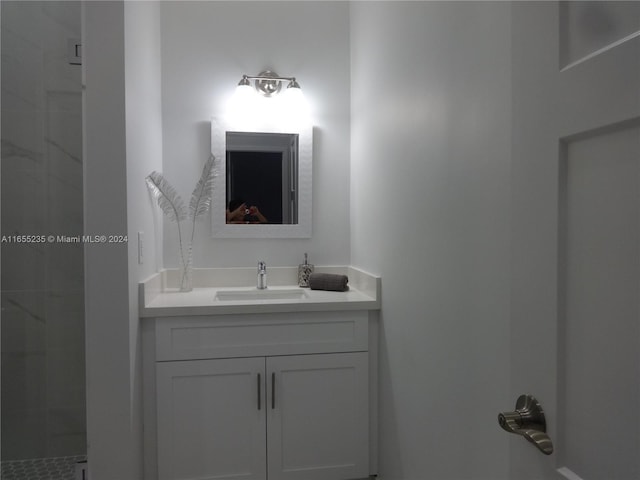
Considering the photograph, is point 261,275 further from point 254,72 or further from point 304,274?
point 254,72

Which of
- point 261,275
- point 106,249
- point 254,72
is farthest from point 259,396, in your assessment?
point 254,72

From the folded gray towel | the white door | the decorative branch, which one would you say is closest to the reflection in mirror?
the decorative branch

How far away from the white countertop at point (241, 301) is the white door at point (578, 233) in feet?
3.85

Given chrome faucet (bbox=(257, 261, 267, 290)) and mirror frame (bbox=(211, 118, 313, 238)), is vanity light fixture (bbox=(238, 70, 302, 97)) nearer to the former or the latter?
mirror frame (bbox=(211, 118, 313, 238))

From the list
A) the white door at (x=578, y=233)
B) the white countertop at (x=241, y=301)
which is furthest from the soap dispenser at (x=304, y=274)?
the white door at (x=578, y=233)

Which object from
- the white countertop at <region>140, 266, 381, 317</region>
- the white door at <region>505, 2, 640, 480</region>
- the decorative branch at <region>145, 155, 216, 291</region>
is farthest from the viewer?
the decorative branch at <region>145, 155, 216, 291</region>

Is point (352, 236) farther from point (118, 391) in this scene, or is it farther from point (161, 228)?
point (118, 391)

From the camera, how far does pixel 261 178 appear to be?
7.63ft

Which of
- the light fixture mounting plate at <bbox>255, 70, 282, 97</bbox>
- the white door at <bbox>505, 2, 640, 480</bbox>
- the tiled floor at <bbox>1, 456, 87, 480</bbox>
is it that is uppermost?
the light fixture mounting plate at <bbox>255, 70, 282, 97</bbox>

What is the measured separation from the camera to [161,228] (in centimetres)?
219

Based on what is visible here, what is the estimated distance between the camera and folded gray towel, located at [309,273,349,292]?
211cm

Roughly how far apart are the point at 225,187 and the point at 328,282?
0.76 m

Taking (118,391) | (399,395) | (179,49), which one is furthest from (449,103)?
(179,49)

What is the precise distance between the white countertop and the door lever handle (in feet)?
3.88
